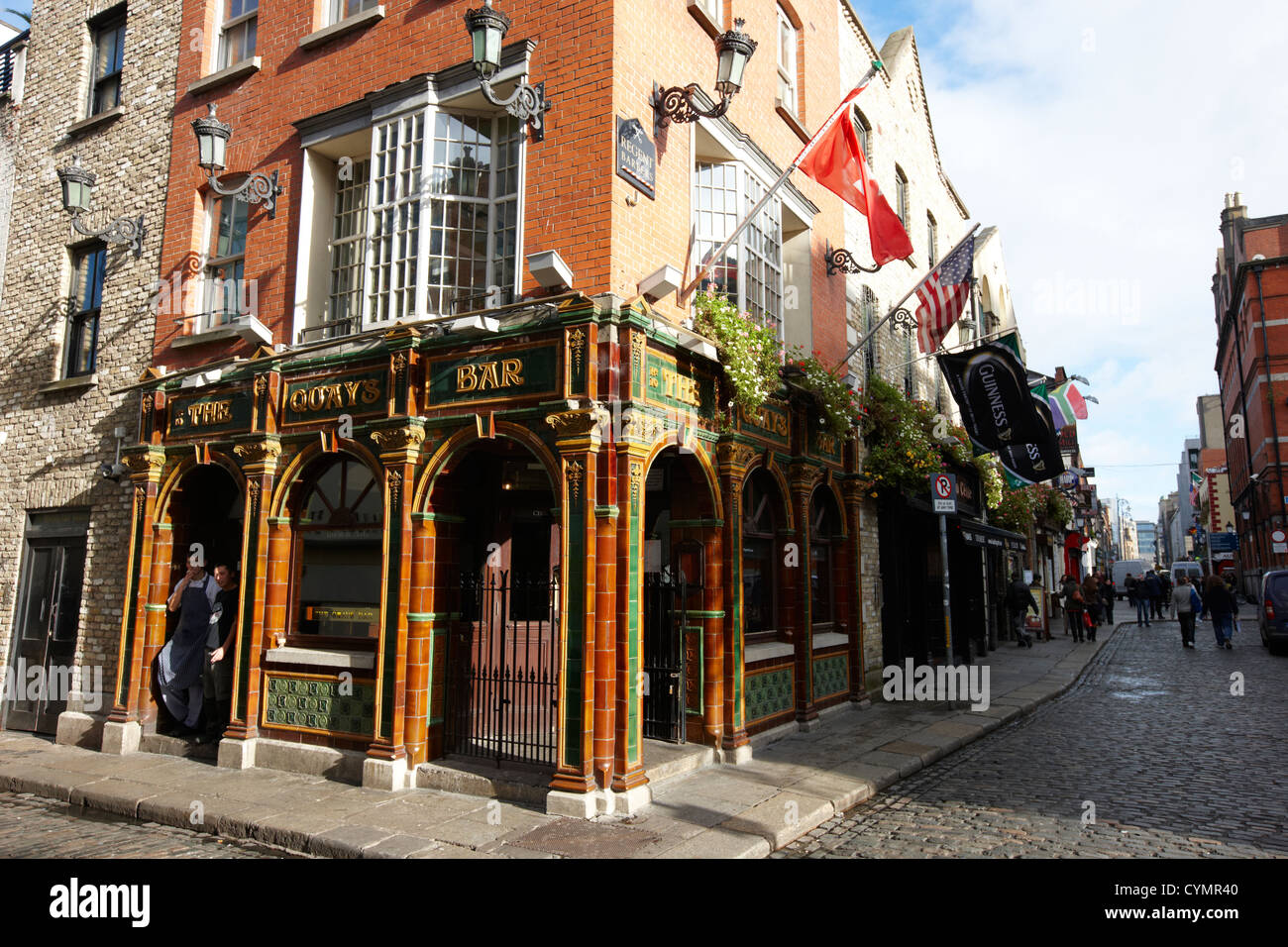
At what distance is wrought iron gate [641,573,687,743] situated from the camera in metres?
8.65

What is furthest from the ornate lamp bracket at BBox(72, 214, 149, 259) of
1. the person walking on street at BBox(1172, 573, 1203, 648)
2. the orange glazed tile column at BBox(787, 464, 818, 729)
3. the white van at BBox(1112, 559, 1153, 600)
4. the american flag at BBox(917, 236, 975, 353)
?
the white van at BBox(1112, 559, 1153, 600)

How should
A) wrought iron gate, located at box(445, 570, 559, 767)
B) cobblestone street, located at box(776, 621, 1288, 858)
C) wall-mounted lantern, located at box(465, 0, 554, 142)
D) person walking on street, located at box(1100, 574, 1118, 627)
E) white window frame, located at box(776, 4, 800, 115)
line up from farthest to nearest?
person walking on street, located at box(1100, 574, 1118, 627) → white window frame, located at box(776, 4, 800, 115) → wrought iron gate, located at box(445, 570, 559, 767) → wall-mounted lantern, located at box(465, 0, 554, 142) → cobblestone street, located at box(776, 621, 1288, 858)

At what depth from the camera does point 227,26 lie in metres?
11.3

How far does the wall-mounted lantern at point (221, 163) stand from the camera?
385 inches

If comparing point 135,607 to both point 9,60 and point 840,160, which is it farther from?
point 9,60

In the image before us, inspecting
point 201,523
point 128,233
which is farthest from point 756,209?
point 128,233

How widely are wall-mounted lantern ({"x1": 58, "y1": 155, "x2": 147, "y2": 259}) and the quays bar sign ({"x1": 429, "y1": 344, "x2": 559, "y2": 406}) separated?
6.54m

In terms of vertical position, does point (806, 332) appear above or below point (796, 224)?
below

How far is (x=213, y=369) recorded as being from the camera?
980cm

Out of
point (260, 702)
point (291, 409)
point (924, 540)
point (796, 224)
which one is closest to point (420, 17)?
point (291, 409)

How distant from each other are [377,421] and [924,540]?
1179cm

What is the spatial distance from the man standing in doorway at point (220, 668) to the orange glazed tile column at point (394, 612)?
289 cm

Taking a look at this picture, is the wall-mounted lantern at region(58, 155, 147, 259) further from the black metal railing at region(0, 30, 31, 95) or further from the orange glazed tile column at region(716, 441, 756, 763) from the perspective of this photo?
the orange glazed tile column at region(716, 441, 756, 763)
